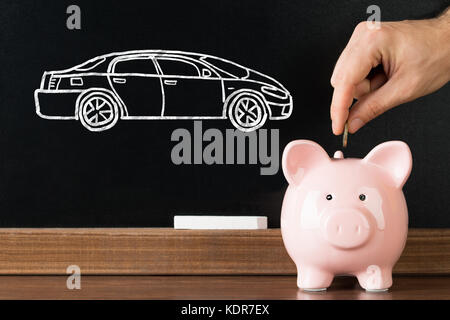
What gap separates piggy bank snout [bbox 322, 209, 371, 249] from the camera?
98 centimetres

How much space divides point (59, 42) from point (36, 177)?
1.13 ft

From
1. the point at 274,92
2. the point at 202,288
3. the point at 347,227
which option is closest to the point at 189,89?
the point at 274,92

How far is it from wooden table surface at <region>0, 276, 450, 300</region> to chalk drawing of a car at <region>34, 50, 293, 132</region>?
428 mm

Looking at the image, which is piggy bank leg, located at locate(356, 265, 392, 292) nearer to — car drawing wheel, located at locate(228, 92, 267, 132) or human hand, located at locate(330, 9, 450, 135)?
human hand, located at locate(330, 9, 450, 135)

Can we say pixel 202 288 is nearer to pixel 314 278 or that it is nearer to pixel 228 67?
pixel 314 278

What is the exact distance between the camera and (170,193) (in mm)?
1510

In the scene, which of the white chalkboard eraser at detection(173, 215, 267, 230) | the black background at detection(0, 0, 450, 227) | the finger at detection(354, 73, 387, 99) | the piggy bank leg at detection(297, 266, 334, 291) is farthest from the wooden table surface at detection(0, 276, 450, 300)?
the finger at detection(354, 73, 387, 99)

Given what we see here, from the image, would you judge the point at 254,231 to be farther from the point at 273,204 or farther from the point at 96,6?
the point at 96,6

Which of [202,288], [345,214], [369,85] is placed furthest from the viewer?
[369,85]

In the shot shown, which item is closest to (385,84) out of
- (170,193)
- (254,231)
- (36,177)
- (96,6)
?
(254,231)

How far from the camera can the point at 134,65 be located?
153 cm

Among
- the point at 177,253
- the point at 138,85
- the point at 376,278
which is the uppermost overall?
the point at 138,85

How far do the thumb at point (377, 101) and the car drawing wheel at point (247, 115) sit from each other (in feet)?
1.18

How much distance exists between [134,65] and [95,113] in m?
0.15
